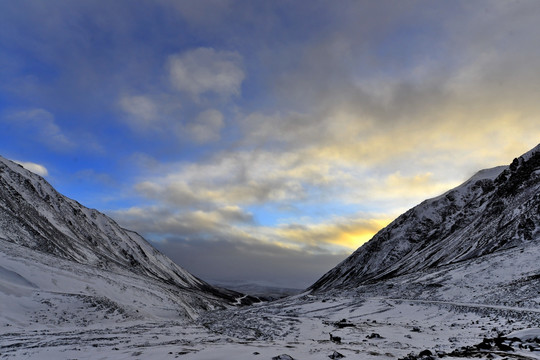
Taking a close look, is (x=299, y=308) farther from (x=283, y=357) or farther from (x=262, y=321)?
(x=283, y=357)

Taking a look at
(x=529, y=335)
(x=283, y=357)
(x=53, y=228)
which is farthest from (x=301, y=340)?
(x=53, y=228)

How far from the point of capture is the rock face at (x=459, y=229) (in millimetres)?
83188

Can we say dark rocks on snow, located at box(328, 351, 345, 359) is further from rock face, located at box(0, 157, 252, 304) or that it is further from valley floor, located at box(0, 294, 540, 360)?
rock face, located at box(0, 157, 252, 304)

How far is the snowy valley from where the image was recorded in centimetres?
1992

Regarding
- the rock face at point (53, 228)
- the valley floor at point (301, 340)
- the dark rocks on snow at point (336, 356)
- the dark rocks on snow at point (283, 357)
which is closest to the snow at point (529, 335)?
the valley floor at point (301, 340)

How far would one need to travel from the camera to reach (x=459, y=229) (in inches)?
4929

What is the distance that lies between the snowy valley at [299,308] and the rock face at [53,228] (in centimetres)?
71

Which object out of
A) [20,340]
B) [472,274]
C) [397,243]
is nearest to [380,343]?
[20,340]

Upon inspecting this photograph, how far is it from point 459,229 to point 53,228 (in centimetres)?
14293

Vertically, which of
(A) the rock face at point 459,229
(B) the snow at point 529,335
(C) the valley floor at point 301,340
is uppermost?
(A) the rock face at point 459,229

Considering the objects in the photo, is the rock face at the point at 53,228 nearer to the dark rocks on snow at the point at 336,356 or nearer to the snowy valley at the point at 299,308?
the snowy valley at the point at 299,308

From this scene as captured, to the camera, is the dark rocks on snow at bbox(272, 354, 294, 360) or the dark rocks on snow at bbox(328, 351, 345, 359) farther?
the dark rocks on snow at bbox(328, 351, 345, 359)

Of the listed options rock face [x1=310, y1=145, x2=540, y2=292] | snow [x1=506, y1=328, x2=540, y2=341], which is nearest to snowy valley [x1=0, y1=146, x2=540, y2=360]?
snow [x1=506, y1=328, x2=540, y2=341]

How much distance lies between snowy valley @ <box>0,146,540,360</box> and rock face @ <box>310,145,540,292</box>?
704 mm
